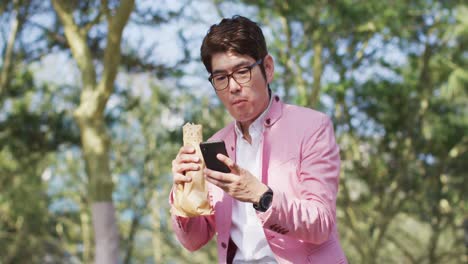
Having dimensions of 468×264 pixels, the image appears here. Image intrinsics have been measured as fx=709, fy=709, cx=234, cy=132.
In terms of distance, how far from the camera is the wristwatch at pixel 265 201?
2062 millimetres

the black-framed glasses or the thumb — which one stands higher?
the black-framed glasses

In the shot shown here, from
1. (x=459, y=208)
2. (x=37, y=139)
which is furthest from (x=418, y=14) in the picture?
(x=37, y=139)

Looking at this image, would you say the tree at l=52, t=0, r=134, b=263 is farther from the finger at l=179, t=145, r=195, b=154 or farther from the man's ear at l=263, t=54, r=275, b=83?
the finger at l=179, t=145, r=195, b=154

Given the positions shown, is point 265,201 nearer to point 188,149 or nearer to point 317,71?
point 188,149

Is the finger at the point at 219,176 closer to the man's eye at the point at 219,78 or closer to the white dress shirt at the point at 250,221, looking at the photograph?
the white dress shirt at the point at 250,221

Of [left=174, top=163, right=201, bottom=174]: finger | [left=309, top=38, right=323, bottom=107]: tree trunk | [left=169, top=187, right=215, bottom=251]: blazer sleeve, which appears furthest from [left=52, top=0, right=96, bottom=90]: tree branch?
[left=174, top=163, right=201, bottom=174]: finger

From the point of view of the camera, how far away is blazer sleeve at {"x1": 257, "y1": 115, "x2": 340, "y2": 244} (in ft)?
6.84

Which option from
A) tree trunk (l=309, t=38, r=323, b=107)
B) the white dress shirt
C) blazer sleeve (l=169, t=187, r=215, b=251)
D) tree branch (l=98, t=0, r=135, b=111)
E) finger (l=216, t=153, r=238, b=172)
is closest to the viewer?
finger (l=216, t=153, r=238, b=172)

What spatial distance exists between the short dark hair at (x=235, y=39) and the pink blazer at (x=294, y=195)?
0.22 meters

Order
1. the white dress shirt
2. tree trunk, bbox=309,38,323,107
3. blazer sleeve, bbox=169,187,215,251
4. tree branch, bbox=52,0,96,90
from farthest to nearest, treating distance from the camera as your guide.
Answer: tree trunk, bbox=309,38,323,107, tree branch, bbox=52,0,96,90, blazer sleeve, bbox=169,187,215,251, the white dress shirt

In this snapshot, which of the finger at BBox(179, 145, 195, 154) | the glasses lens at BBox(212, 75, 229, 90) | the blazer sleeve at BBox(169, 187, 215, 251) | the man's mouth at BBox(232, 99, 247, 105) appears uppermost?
the glasses lens at BBox(212, 75, 229, 90)

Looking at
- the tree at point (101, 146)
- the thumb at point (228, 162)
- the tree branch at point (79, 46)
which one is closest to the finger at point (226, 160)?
the thumb at point (228, 162)

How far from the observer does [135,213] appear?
23.0 m

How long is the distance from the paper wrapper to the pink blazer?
0.41 feet
